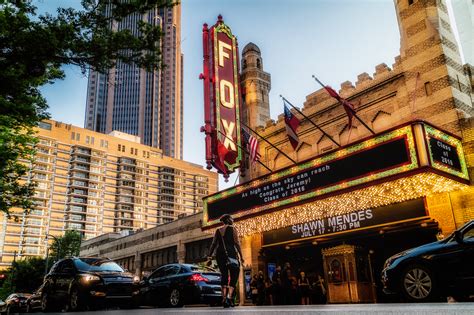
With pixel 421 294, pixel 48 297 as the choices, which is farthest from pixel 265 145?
pixel 421 294

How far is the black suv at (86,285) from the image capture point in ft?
36.4

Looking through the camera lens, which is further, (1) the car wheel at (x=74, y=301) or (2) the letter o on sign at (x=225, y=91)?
(2) the letter o on sign at (x=225, y=91)

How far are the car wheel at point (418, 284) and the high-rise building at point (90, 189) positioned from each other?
314ft

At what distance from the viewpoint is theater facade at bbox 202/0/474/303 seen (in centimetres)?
1341

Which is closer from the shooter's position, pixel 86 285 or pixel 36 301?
pixel 86 285

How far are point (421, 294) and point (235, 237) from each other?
3.99m

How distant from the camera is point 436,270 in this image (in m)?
7.37

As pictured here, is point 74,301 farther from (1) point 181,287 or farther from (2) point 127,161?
(2) point 127,161

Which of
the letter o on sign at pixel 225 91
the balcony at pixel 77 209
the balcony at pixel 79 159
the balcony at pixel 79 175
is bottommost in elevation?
the letter o on sign at pixel 225 91

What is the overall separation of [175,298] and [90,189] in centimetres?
10251

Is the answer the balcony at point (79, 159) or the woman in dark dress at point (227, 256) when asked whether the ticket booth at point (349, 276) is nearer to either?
the woman in dark dress at point (227, 256)

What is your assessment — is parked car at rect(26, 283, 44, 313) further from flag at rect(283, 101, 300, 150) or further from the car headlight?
flag at rect(283, 101, 300, 150)

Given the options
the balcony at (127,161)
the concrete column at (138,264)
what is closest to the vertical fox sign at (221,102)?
the concrete column at (138,264)

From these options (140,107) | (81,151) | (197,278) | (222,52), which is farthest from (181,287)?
(140,107)
